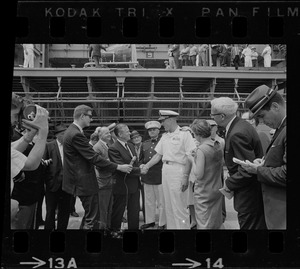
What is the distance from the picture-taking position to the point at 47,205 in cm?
571

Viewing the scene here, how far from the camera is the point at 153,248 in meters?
5.58

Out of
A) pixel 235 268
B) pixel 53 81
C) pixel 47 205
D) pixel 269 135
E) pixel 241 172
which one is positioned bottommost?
pixel 235 268

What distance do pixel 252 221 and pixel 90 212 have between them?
1.78 m

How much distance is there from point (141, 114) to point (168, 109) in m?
0.30

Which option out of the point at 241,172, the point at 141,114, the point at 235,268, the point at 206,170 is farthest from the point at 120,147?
the point at 235,268

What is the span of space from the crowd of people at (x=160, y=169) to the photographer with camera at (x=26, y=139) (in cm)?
1

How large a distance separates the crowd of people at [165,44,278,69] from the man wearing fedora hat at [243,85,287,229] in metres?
0.36

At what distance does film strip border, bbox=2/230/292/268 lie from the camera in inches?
219

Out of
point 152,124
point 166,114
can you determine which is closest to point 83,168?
point 152,124

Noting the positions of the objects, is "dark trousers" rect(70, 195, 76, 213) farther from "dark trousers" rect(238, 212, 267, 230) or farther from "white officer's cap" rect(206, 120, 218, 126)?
"dark trousers" rect(238, 212, 267, 230)

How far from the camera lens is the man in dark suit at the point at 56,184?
5.67 meters

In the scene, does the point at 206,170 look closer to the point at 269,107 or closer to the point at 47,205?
the point at 269,107
